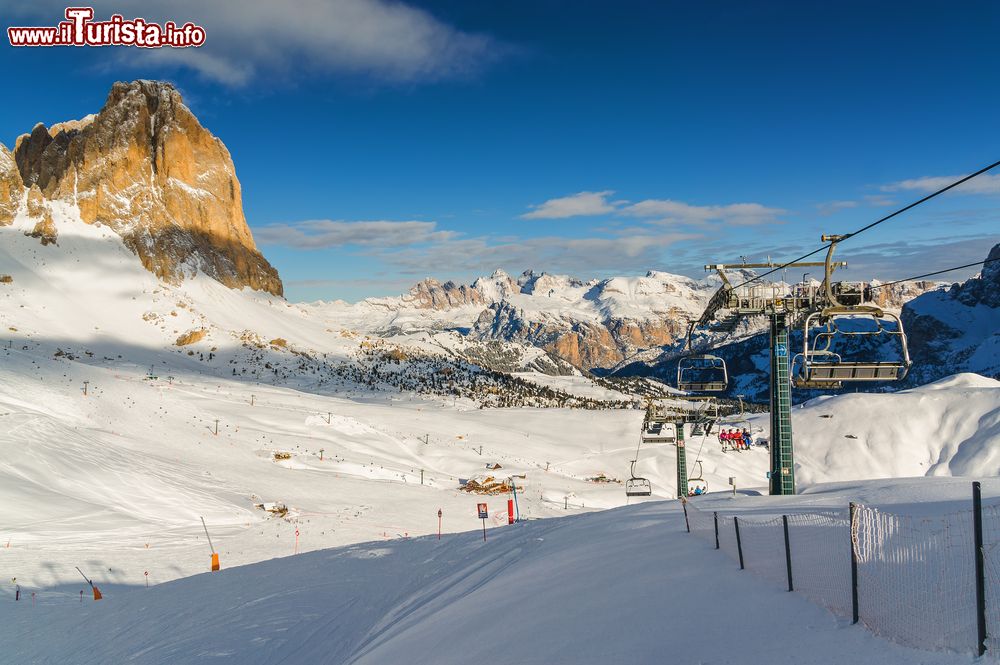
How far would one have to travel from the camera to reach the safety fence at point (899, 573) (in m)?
5.82

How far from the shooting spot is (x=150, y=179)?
168125mm

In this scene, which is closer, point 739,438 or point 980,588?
point 980,588

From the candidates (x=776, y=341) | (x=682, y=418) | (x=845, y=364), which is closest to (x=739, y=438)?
(x=682, y=418)

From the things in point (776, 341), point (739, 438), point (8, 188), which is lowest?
point (739, 438)

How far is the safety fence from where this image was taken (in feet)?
19.1

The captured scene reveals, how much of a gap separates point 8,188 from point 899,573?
187 m

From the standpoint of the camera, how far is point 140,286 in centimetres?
14725

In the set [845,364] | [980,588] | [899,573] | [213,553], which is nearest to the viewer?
[980,588]

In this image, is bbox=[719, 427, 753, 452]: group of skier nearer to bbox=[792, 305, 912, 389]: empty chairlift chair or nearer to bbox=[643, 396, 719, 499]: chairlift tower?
Result: bbox=[643, 396, 719, 499]: chairlift tower

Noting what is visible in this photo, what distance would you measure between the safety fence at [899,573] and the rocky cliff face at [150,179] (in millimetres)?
174155

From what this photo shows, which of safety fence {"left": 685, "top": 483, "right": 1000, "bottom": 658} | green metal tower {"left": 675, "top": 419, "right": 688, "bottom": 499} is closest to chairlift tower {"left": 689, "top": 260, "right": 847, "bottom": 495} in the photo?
green metal tower {"left": 675, "top": 419, "right": 688, "bottom": 499}

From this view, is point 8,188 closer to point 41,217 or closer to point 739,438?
point 41,217

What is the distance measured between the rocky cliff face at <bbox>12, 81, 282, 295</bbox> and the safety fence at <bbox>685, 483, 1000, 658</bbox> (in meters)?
174

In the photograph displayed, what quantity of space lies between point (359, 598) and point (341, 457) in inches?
1605
